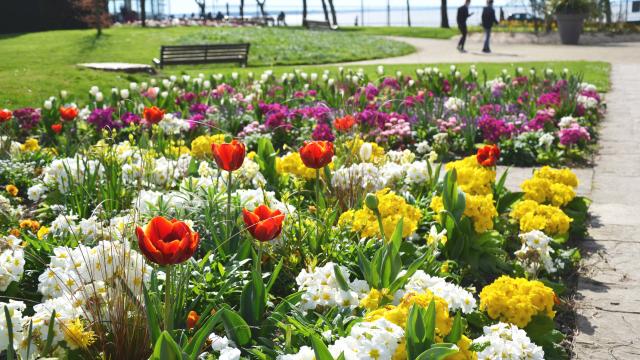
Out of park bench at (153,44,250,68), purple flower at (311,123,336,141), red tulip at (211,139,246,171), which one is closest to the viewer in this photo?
red tulip at (211,139,246,171)

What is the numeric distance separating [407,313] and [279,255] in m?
1.29

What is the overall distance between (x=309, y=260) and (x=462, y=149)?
4413 millimetres

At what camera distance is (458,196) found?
12.7 ft

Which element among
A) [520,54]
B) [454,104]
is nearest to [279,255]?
[454,104]

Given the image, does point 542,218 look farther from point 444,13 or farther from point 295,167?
point 444,13

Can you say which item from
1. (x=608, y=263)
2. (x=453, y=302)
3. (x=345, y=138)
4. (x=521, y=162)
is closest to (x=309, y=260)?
(x=453, y=302)

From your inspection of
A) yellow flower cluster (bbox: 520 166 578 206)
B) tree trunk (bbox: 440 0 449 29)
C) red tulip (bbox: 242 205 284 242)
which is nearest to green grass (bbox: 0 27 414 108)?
yellow flower cluster (bbox: 520 166 578 206)

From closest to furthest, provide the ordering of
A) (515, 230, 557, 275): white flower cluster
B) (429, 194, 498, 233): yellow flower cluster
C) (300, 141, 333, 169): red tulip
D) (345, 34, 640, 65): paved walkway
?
(300, 141, 333, 169): red tulip
(515, 230, 557, 275): white flower cluster
(429, 194, 498, 233): yellow flower cluster
(345, 34, 640, 65): paved walkway

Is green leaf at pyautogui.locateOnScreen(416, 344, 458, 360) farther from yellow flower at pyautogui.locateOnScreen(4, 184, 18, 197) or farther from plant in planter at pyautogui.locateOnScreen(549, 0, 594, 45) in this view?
plant in planter at pyautogui.locateOnScreen(549, 0, 594, 45)

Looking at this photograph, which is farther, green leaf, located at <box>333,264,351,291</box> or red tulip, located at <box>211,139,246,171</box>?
red tulip, located at <box>211,139,246,171</box>

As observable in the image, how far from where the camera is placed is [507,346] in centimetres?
253

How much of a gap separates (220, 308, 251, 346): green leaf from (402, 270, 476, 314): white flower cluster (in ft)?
2.06

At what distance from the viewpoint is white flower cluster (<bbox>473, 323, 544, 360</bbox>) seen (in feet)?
8.24

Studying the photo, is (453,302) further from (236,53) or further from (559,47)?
(559,47)
